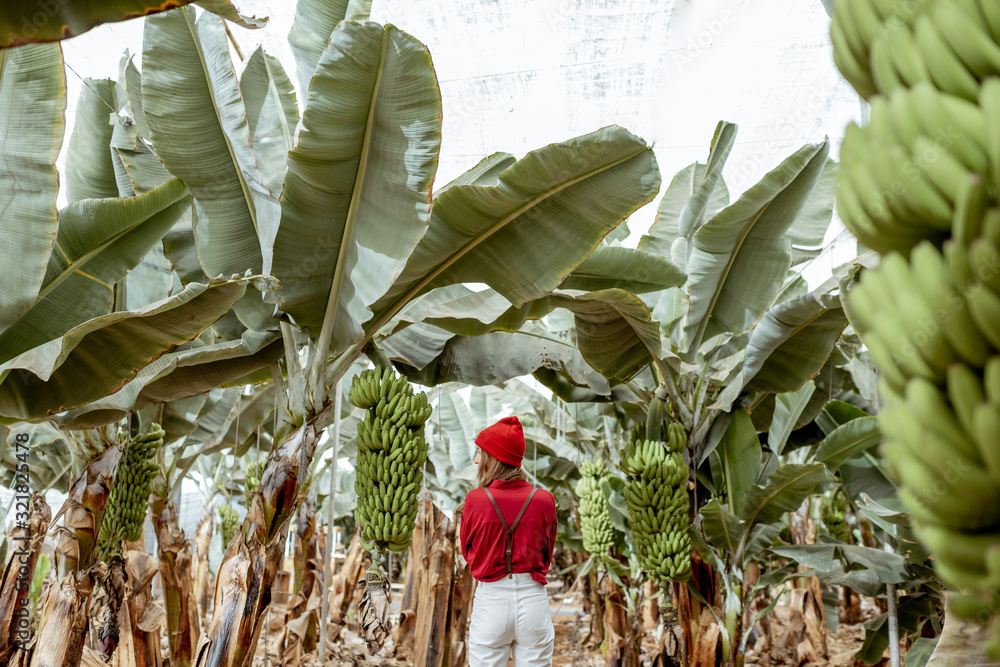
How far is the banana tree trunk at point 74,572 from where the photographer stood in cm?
273

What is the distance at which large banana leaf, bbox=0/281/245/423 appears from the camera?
2.41 meters

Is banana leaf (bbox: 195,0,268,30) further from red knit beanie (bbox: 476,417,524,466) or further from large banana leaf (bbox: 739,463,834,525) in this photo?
large banana leaf (bbox: 739,463,834,525)

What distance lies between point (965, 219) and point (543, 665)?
106 inches

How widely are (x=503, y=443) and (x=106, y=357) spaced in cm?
174

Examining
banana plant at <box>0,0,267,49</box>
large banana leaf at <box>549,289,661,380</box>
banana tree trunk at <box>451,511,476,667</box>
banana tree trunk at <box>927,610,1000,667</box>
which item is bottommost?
banana tree trunk at <box>451,511,476,667</box>

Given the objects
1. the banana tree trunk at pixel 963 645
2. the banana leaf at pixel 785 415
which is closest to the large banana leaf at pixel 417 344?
the banana leaf at pixel 785 415

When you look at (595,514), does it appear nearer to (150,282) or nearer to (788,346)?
(788,346)

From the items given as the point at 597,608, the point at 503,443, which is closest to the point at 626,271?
the point at 503,443

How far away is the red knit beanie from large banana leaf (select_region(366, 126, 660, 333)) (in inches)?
23.2

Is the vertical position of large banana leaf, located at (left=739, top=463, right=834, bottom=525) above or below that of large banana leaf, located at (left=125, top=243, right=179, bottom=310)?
below

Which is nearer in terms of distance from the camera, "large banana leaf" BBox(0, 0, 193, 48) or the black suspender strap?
"large banana leaf" BBox(0, 0, 193, 48)

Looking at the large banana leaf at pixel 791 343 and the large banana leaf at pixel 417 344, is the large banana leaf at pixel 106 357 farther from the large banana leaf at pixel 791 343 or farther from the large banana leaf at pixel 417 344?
the large banana leaf at pixel 791 343

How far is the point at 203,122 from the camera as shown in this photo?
2492 mm

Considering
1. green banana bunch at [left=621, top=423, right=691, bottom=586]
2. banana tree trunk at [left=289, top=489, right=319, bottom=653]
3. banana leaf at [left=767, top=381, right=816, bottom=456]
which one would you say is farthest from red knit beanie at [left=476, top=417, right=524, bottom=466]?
banana tree trunk at [left=289, top=489, right=319, bottom=653]
